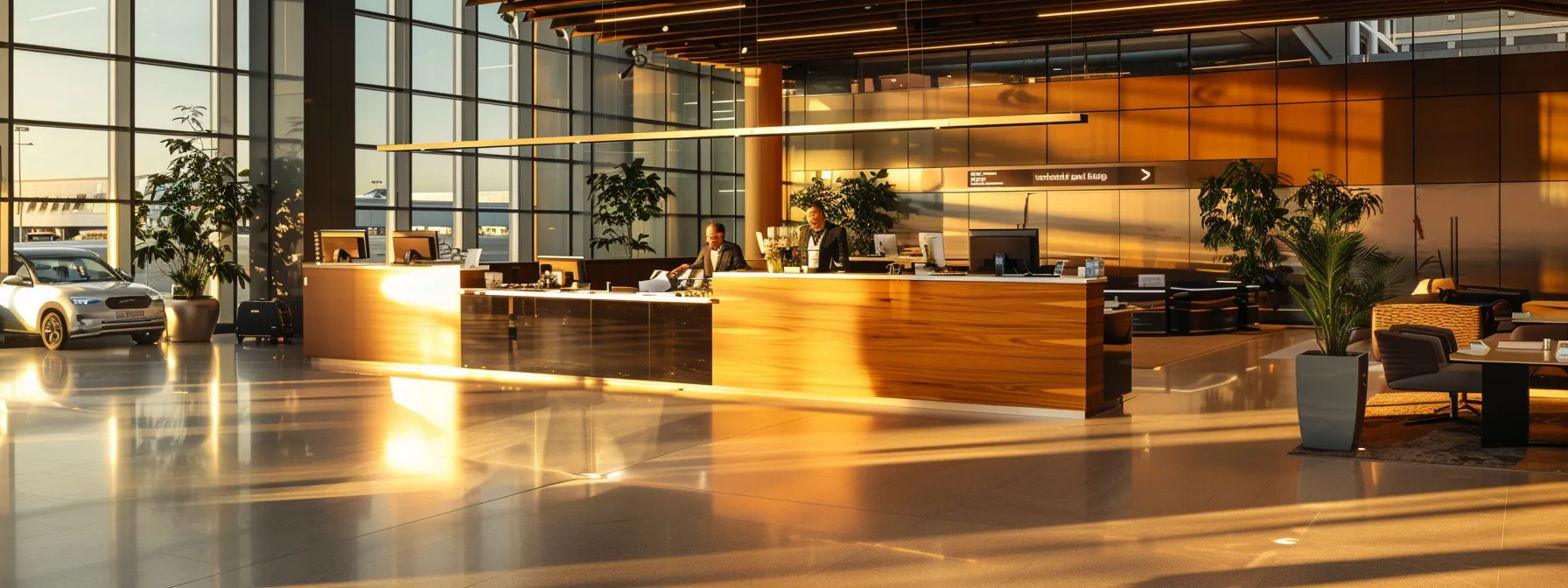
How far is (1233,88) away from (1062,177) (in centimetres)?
281

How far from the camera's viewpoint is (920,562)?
454cm

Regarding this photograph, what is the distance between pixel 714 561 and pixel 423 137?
45.6ft

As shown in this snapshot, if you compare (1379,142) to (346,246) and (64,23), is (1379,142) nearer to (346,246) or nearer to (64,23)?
(346,246)

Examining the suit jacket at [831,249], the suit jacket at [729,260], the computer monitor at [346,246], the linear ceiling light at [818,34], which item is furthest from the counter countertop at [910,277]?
the linear ceiling light at [818,34]

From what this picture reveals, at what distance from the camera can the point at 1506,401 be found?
6.85 metres

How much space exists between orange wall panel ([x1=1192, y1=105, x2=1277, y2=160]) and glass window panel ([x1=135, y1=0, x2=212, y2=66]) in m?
13.7

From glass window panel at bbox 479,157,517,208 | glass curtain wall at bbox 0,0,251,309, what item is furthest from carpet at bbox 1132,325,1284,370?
glass curtain wall at bbox 0,0,251,309

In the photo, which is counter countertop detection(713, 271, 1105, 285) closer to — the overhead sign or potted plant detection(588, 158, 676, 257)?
potted plant detection(588, 158, 676, 257)

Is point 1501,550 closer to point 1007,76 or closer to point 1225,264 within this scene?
point 1225,264

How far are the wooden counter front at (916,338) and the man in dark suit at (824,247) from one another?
0.91 feet

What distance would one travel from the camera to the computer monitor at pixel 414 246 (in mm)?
11617

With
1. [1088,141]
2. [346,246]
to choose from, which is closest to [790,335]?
[346,246]

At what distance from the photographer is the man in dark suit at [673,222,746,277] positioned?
10.4m

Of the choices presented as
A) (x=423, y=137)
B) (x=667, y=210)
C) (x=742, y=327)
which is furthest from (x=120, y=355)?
(x=667, y=210)
